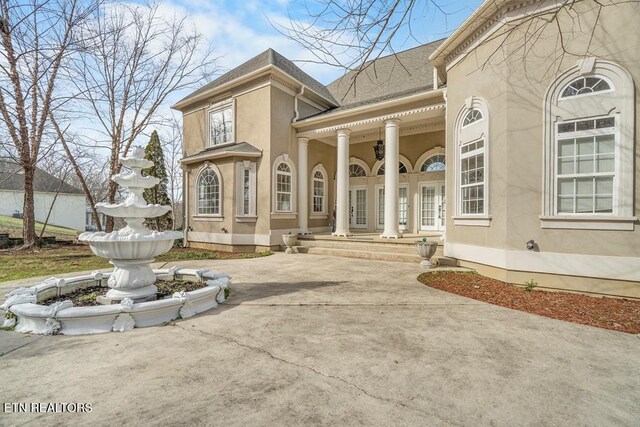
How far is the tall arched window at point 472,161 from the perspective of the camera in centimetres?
666

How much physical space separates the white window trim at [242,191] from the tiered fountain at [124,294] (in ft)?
20.2

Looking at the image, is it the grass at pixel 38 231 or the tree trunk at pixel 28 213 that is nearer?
the tree trunk at pixel 28 213

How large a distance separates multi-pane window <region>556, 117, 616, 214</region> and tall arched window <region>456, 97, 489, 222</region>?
135 centimetres

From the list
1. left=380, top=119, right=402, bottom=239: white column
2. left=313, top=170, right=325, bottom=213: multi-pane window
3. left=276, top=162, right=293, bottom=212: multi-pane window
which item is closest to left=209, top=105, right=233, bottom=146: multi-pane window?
left=276, top=162, right=293, bottom=212: multi-pane window

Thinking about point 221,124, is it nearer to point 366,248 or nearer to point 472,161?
point 366,248

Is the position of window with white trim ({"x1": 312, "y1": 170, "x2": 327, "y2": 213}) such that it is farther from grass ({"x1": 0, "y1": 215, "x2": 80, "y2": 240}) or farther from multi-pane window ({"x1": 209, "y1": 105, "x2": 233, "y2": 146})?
grass ({"x1": 0, "y1": 215, "x2": 80, "y2": 240})

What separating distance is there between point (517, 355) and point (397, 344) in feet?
3.97

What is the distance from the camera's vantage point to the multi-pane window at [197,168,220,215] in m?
11.6

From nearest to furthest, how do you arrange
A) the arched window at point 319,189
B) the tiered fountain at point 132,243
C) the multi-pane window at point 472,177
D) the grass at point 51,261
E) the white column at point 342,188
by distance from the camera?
the tiered fountain at point 132,243 < the multi-pane window at point 472,177 < the grass at point 51,261 < the white column at point 342,188 < the arched window at point 319,189

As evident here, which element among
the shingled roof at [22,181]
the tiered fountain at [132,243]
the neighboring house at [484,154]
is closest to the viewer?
the tiered fountain at [132,243]

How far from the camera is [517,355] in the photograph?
2947 millimetres

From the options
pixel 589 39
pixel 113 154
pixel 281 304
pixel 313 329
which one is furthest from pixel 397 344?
pixel 113 154

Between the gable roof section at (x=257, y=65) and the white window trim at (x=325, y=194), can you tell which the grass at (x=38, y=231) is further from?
the white window trim at (x=325, y=194)

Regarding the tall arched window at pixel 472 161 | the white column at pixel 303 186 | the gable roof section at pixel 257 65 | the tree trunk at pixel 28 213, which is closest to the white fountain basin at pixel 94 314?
the tall arched window at pixel 472 161
